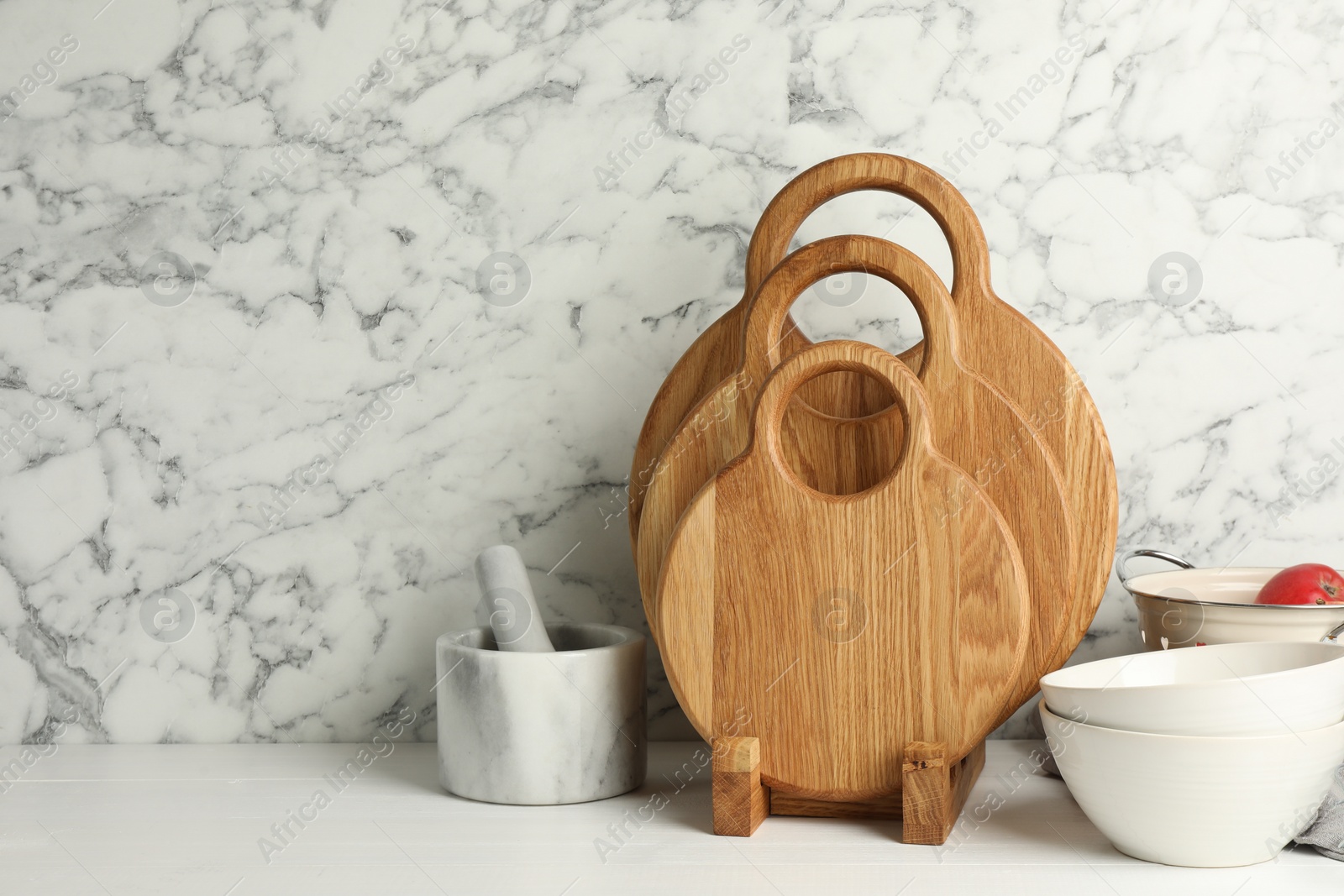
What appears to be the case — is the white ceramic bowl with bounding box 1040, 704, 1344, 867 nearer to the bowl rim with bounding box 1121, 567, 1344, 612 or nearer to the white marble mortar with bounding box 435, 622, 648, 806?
the bowl rim with bounding box 1121, 567, 1344, 612

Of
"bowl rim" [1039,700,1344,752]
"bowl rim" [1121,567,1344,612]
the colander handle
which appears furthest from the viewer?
the colander handle

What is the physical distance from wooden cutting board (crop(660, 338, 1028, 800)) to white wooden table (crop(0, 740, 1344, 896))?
0.07 meters

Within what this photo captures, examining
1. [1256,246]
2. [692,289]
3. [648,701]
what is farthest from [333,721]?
[1256,246]

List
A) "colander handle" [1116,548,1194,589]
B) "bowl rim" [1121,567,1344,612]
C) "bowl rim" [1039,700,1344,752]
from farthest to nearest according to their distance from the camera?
"colander handle" [1116,548,1194,589] → "bowl rim" [1121,567,1344,612] → "bowl rim" [1039,700,1344,752]

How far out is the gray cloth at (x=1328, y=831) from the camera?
0.67 meters

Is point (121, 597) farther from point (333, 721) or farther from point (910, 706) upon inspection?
point (910, 706)

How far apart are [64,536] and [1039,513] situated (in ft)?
2.80

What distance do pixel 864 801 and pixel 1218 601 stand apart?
0.98 feet

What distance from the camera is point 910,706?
72 centimetres

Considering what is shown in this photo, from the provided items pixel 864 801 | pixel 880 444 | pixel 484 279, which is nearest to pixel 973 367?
pixel 880 444

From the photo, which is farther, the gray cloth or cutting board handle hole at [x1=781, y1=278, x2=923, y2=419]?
cutting board handle hole at [x1=781, y1=278, x2=923, y2=419]

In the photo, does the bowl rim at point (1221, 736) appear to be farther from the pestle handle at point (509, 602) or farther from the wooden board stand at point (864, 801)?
the pestle handle at point (509, 602)

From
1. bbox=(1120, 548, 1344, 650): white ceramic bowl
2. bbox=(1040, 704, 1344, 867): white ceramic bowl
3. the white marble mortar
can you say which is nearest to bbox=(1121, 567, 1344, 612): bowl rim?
bbox=(1120, 548, 1344, 650): white ceramic bowl

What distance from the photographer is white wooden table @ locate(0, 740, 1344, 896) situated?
64cm
